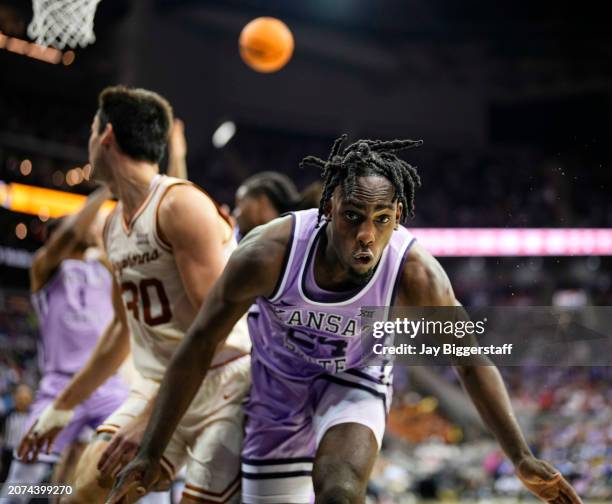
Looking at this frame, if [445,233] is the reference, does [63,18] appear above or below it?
above

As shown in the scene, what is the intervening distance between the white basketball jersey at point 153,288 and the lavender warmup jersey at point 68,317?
2.30 meters

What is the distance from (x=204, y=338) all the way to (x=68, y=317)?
3.13m

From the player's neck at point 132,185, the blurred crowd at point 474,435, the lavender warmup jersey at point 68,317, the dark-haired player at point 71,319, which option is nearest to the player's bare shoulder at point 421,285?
the player's neck at point 132,185

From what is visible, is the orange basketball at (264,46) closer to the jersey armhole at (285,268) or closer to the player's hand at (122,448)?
the jersey armhole at (285,268)

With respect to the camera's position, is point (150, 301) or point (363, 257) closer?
point (363, 257)

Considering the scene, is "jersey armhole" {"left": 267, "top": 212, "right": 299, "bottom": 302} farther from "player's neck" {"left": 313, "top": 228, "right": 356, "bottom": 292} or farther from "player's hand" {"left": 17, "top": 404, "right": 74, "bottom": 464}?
"player's hand" {"left": 17, "top": 404, "right": 74, "bottom": 464}

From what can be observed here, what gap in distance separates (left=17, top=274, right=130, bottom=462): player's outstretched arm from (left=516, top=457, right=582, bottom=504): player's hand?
73.1 inches

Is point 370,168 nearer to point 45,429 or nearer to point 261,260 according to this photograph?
point 261,260

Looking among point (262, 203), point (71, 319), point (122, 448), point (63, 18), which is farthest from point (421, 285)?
point (71, 319)

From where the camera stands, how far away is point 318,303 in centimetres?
292

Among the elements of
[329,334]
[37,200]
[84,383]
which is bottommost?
[37,200]

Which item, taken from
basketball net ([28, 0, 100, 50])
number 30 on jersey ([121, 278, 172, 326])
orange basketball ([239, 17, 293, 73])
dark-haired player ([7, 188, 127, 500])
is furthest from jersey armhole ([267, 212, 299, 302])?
orange basketball ([239, 17, 293, 73])

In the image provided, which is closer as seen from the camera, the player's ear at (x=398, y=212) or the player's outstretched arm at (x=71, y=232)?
the player's ear at (x=398, y=212)

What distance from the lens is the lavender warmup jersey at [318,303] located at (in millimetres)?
2920
